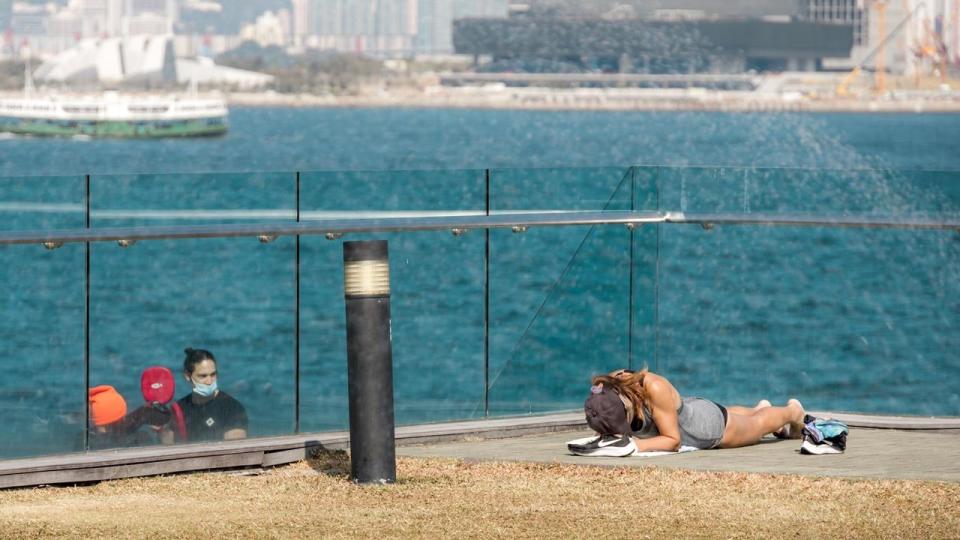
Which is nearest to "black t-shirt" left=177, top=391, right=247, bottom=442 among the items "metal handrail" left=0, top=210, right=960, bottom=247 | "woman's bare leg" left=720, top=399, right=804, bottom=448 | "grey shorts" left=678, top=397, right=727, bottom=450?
"metal handrail" left=0, top=210, right=960, bottom=247

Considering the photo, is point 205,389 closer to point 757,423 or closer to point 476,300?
point 476,300

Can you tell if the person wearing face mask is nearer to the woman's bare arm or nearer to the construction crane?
the woman's bare arm

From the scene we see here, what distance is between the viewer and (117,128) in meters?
146

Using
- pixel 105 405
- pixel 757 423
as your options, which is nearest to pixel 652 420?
pixel 757 423

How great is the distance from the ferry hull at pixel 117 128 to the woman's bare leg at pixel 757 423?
137023 millimetres

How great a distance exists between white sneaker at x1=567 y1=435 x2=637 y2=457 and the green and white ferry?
137004mm

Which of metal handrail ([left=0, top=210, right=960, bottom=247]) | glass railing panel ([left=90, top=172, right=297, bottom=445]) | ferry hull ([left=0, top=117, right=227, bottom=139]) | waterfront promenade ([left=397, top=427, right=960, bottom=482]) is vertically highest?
ferry hull ([left=0, top=117, right=227, bottom=139])

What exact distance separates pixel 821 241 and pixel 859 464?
9095 millimetres

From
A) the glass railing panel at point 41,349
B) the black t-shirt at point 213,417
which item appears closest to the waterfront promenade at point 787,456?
the black t-shirt at point 213,417

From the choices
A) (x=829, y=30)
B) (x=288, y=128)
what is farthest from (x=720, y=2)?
(x=288, y=128)

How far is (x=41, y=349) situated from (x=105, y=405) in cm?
45

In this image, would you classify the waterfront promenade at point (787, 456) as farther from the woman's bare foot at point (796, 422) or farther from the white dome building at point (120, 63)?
the white dome building at point (120, 63)

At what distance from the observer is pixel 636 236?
11.2 m

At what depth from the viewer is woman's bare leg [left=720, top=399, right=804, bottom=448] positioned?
30.9 feet
